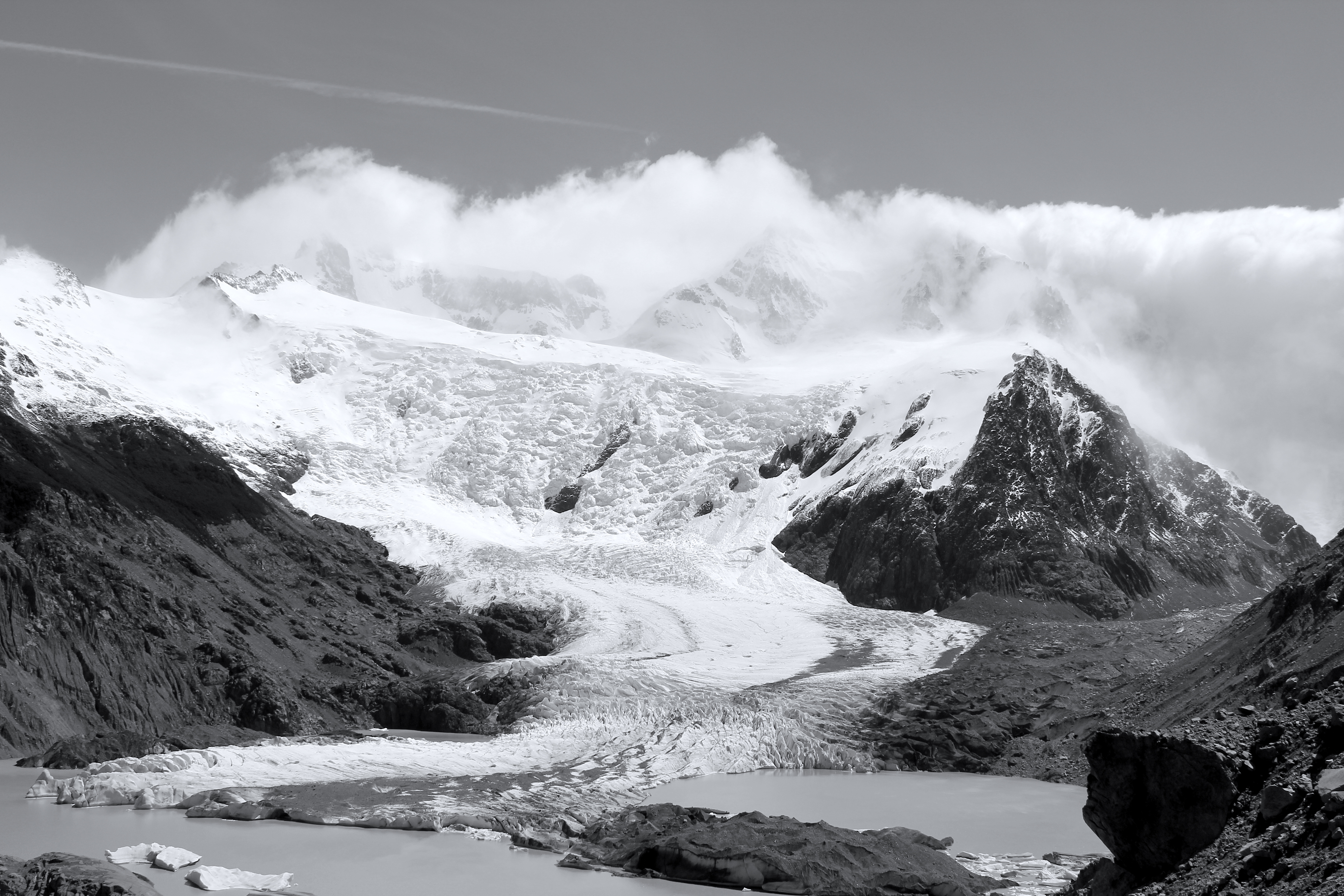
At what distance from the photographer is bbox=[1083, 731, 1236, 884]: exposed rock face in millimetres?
19750

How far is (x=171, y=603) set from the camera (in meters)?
64.9

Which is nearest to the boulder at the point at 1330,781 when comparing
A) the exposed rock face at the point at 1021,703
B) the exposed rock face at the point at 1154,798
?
the exposed rock face at the point at 1154,798

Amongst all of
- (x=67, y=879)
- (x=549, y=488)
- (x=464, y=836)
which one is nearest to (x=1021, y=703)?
(x=464, y=836)

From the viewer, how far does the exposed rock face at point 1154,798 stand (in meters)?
19.8

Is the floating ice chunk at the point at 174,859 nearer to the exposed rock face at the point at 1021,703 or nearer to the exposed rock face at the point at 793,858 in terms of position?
the exposed rock face at the point at 793,858

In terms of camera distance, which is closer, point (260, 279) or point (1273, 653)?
point (1273, 653)

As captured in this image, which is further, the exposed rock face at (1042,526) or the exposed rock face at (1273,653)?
the exposed rock face at (1042,526)

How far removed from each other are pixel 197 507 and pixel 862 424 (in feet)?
218

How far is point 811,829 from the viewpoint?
32.0 metres

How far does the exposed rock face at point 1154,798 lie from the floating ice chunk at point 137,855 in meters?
20.6

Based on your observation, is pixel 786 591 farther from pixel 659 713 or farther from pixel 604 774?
pixel 604 774

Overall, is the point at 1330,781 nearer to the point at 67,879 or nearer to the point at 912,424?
the point at 67,879

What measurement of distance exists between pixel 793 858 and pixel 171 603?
44046 mm

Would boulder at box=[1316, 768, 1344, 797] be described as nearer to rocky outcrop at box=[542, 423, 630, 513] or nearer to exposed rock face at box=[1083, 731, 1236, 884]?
exposed rock face at box=[1083, 731, 1236, 884]
